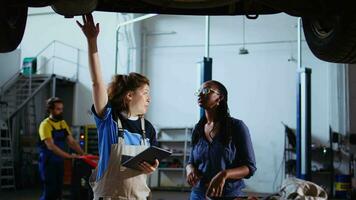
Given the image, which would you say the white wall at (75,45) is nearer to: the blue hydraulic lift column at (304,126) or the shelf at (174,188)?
the shelf at (174,188)

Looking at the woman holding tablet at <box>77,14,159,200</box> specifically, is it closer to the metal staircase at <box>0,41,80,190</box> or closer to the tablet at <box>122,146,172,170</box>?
the tablet at <box>122,146,172,170</box>

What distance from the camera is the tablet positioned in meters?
1.84

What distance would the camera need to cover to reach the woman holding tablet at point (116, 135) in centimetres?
190

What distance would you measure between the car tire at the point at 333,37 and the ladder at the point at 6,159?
7404mm

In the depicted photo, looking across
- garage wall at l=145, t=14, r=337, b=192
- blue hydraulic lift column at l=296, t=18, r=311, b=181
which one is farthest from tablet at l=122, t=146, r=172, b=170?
garage wall at l=145, t=14, r=337, b=192

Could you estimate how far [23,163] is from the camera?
9117 mm

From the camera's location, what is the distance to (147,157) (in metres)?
1.89

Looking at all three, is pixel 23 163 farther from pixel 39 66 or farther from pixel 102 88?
pixel 102 88

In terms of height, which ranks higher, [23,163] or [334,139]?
[334,139]

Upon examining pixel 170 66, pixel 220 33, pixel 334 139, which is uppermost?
pixel 220 33

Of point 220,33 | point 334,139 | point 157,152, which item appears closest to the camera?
point 157,152

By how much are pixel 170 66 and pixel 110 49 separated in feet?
4.84

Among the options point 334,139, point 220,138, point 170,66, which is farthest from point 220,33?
point 220,138

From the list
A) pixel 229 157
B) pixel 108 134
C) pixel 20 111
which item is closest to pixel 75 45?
pixel 20 111
